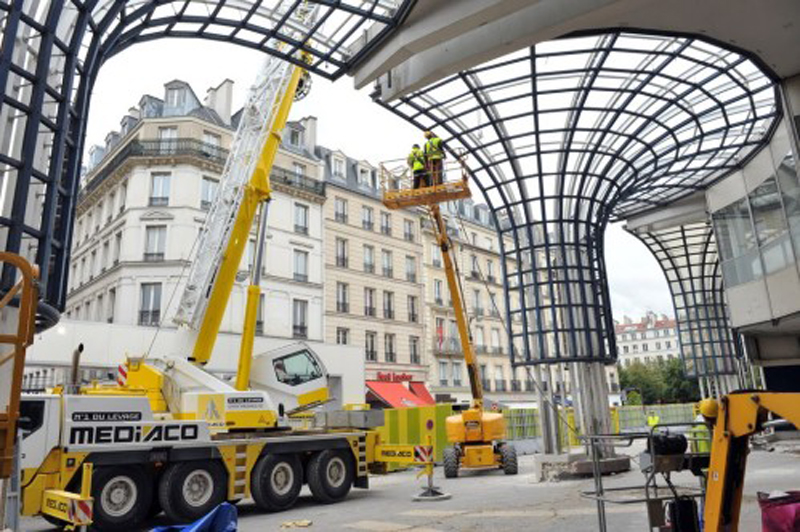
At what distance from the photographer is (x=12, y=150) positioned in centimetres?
592

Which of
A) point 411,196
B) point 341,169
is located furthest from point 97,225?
point 411,196

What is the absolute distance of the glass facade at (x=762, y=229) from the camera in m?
13.7

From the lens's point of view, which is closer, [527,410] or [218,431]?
[218,431]

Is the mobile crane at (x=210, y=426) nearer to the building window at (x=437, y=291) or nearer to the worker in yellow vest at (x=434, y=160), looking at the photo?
the worker in yellow vest at (x=434, y=160)

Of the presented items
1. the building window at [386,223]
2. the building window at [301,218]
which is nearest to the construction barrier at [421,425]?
the building window at [301,218]

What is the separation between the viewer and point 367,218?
37938mm

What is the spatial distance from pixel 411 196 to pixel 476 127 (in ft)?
8.03

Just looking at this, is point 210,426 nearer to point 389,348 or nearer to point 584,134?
point 584,134

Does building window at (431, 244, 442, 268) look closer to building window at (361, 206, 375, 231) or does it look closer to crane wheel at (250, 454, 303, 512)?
building window at (361, 206, 375, 231)

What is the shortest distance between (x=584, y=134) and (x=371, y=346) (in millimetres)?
23410

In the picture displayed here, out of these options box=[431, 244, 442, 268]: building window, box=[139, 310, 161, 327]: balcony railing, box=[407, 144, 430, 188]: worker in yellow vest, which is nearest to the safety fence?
box=[407, 144, 430, 188]: worker in yellow vest

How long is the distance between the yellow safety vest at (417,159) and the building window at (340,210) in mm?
20076

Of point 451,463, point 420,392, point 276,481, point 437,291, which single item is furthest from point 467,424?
point 437,291

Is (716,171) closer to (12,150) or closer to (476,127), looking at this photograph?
(476,127)
